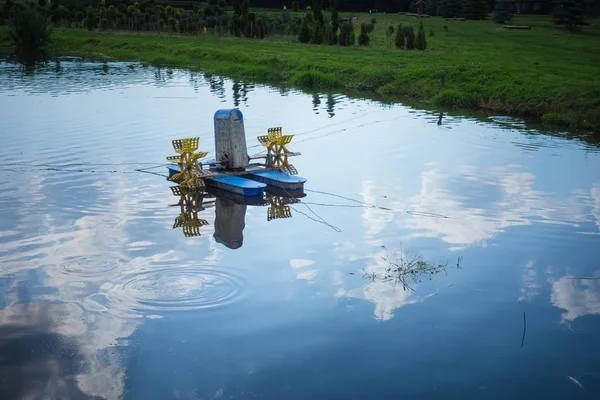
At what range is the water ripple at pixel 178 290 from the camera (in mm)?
12078

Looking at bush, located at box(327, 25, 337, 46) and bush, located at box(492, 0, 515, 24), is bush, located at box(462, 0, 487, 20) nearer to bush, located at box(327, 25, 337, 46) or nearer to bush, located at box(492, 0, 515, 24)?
bush, located at box(492, 0, 515, 24)

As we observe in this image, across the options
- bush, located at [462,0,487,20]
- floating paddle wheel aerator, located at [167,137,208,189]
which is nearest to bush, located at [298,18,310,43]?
bush, located at [462,0,487,20]

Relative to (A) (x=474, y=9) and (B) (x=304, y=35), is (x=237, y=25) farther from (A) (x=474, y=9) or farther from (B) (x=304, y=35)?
(A) (x=474, y=9)

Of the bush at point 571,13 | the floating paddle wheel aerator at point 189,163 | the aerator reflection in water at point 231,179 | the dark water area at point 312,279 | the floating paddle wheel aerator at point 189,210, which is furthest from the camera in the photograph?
the bush at point 571,13

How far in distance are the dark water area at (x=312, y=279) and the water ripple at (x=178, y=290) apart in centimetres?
4

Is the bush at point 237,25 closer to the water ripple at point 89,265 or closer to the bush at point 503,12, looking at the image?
the bush at point 503,12

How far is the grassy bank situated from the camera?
32625mm

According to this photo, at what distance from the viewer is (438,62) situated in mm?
40531


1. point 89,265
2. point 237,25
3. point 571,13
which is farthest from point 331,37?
point 89,265

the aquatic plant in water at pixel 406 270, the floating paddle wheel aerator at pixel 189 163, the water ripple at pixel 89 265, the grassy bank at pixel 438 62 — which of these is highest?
the grassy bank at pixel 438 62

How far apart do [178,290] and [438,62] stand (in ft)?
100

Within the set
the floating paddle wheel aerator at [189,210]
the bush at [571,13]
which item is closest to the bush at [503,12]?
the bush at [571,13]

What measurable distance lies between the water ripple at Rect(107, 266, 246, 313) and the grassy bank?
69.1 ft

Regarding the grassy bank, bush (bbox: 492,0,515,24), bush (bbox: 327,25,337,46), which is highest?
bush (bbox: 492,0,515,24)
